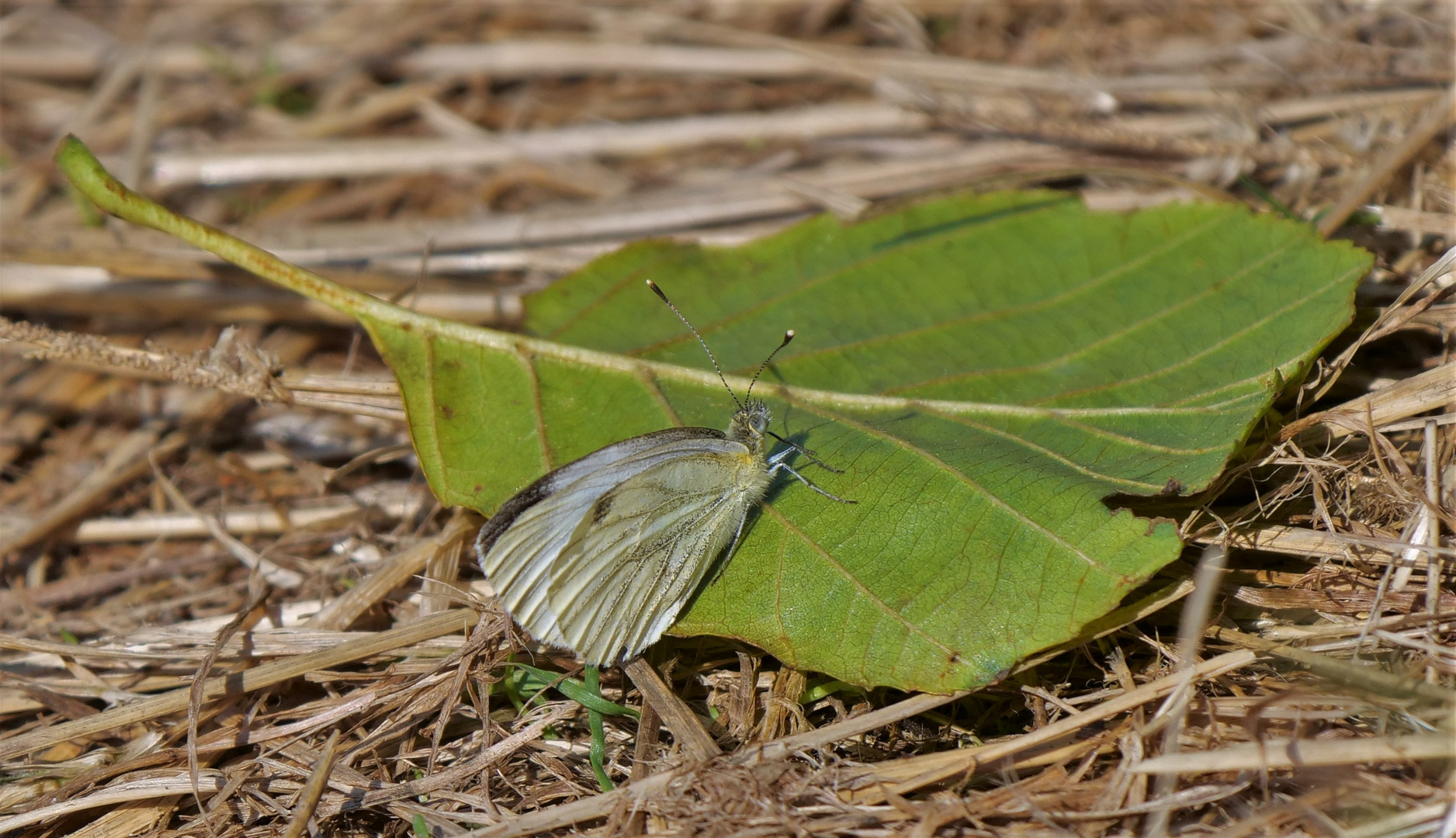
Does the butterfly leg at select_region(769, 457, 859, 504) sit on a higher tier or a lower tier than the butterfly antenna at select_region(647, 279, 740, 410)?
lower

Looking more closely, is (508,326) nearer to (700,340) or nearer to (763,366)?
(700,340)

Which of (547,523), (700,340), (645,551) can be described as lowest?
(645,551)

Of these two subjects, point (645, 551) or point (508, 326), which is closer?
point (645, 551)

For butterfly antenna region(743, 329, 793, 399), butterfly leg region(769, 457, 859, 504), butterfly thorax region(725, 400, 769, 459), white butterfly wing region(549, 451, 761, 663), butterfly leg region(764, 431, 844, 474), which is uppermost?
butterfly antenna region(743, 329, 793, 399)

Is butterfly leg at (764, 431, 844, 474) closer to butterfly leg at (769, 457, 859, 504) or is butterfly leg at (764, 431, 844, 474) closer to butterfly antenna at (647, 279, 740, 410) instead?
butterfly leg at (769, 457, 859, 504)

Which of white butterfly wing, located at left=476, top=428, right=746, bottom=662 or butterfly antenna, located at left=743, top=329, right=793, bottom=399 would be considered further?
butterfly antenna, located at left=743, top=329, right=793, bottom=399

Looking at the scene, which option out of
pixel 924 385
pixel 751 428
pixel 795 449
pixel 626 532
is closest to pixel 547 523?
pixel 626 532

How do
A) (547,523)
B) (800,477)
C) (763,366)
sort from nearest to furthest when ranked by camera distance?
(547,523) → (800,477) → (763,366)

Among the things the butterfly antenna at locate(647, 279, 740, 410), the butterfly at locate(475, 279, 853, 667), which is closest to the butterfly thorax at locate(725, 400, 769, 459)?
the butterfly at locate(475, 279, 853, 667)
